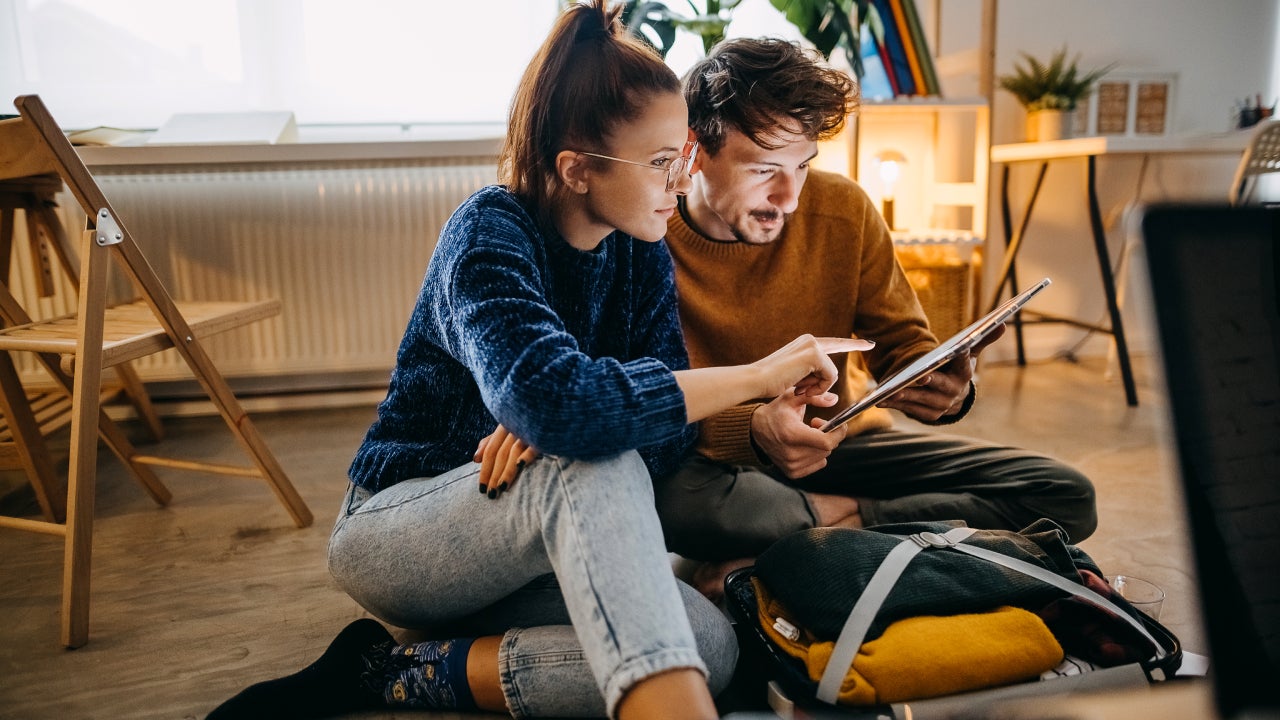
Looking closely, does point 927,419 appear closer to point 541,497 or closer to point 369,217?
point 541,497

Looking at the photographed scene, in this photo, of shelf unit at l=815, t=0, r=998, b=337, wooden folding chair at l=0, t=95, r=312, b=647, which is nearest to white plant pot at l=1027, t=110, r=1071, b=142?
shelf unit at l=815, t=0, r=998, b=337

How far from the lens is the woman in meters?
0.78

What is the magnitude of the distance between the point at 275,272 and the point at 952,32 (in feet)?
7.63

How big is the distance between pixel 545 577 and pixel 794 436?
0.37 m

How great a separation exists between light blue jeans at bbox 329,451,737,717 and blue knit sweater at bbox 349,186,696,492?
0.17 feet

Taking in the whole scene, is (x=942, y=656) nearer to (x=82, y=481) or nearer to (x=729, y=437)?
(x=729, y=437)

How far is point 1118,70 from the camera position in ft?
9.66

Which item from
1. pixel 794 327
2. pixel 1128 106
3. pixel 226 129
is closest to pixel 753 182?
pixel 794 327

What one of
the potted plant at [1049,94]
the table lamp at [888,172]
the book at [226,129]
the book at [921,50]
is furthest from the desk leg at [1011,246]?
the book at [226,129]

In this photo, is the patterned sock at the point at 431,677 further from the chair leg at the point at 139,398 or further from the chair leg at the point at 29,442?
the chair leg at the point at 139,398

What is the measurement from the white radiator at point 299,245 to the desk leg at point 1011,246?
170 centimetres

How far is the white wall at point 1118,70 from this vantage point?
289cm

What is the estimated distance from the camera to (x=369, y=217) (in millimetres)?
2549

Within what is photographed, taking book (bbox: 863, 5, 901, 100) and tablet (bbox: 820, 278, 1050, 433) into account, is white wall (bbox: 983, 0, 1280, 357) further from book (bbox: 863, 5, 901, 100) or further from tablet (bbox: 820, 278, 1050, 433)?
tablet (bbox: 820, 278, 1050, 433)
